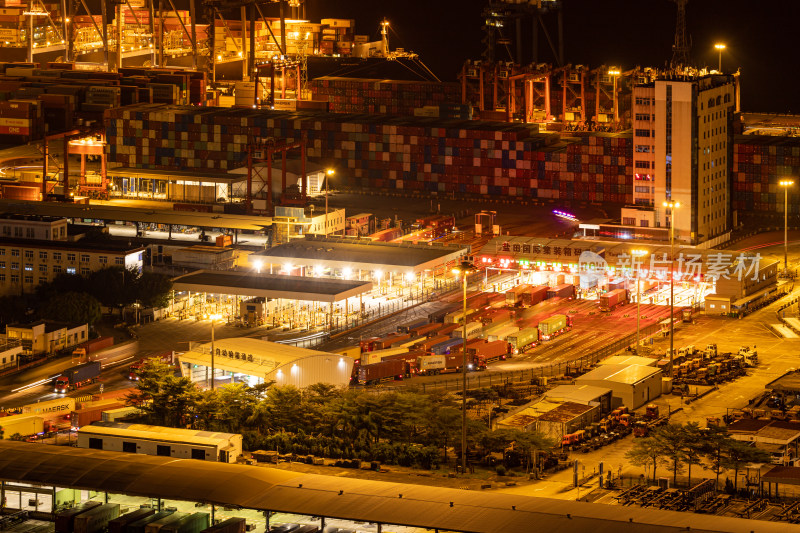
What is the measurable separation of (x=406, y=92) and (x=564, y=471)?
7375 cm

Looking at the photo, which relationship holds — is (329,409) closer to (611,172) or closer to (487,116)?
(611,172)

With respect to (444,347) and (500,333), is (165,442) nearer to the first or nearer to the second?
(444,347)

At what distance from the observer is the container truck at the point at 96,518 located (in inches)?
1039

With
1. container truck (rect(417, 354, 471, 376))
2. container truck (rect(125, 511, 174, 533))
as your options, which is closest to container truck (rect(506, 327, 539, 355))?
container truck (rect(417, 354, 471, 376))

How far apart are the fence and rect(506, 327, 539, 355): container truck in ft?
6.18

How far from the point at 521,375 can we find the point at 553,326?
5.24m

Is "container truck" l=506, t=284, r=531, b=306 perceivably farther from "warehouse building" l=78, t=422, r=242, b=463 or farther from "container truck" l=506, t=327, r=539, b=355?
"warehouse building" l=78, t=422, r=242, b=463

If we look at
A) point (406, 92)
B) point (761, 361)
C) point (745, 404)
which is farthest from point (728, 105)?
point (406, 92)

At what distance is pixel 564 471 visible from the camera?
110ft

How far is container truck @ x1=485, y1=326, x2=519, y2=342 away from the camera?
46.3 meters

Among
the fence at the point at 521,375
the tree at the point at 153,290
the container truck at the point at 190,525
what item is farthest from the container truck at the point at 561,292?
the container truck at the point at 190,525

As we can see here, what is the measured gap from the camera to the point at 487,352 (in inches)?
1767

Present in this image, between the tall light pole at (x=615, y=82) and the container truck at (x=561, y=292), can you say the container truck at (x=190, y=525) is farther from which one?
the tall light pole at (x=615, y=82)

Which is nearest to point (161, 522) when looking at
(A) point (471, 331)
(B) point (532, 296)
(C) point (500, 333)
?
(C) point (500, 333)
